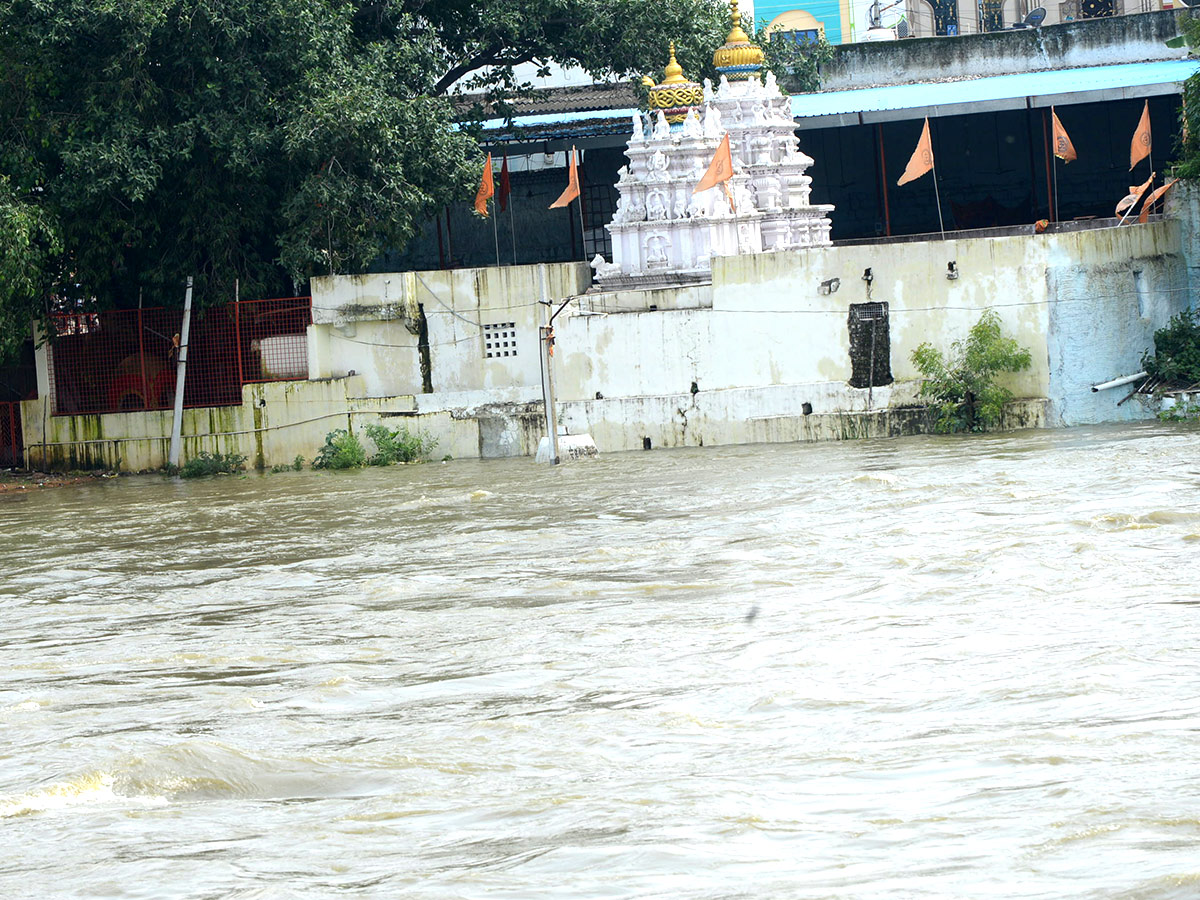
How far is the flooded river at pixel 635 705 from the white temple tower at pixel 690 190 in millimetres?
9152

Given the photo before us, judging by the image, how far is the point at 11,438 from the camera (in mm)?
24797

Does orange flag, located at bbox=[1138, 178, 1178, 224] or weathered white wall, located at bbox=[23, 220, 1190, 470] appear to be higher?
orange flag, located at bbox=[1138, 178, 1178, 224]

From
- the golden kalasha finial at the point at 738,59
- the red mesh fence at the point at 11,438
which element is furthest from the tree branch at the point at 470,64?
the red mesh fence at the point at 11,438

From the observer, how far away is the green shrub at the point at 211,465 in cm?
2327

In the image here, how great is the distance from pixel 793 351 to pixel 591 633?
498 inches

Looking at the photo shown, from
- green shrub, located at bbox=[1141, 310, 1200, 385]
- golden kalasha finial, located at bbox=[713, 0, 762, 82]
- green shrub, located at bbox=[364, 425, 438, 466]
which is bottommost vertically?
green shrub, located at bbox=[364, 425, 438, 466]

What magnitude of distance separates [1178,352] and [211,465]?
13.3 meters

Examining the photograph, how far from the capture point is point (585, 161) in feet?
96.0

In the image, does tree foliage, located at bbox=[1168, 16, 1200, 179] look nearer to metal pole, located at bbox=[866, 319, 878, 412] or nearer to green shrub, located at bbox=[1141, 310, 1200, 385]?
green shrub, located at bbox=[1141, 310, 1200, 385]

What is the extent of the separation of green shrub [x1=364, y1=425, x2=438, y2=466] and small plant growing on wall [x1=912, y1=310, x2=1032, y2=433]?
6.86 metres

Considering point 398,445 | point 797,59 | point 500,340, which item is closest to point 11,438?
point 398,445

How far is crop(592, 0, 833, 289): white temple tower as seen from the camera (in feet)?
77.4

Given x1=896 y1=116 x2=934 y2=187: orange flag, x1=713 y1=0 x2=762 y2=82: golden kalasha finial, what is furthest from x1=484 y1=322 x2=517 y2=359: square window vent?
x1=713 y1=0 x2=762 y2=82: golden kalasha finial

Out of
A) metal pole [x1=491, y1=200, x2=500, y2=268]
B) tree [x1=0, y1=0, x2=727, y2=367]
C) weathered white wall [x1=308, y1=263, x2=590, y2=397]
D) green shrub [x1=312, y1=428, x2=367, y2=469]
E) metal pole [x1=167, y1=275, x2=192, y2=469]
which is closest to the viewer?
tree [x1=0, y1=0, x2=727, y2=367]
